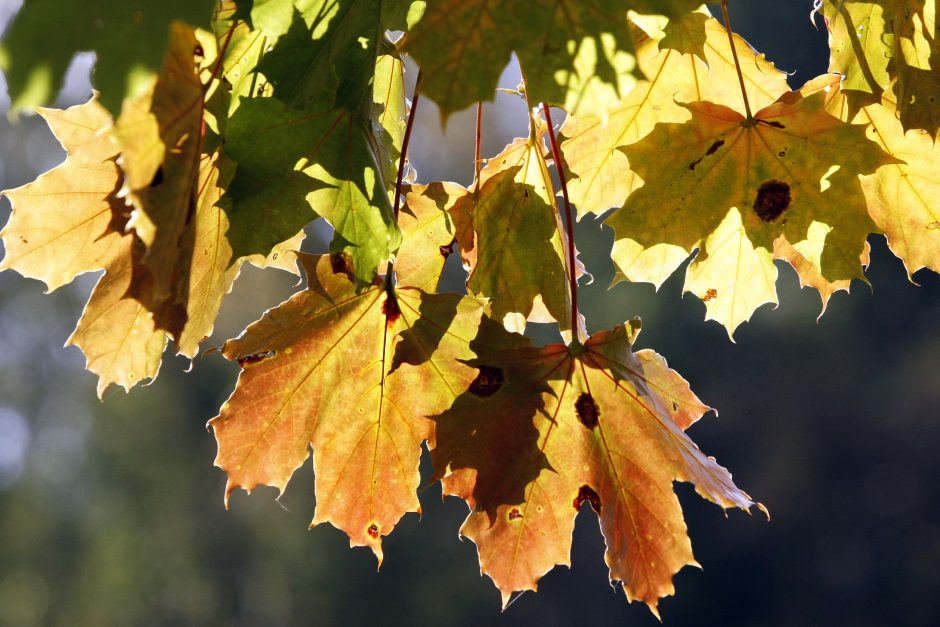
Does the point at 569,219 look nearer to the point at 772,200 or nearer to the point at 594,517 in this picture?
the point at 772,200

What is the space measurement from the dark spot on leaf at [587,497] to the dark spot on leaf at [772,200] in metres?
0.39

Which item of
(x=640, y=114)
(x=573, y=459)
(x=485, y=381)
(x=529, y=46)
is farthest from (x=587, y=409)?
(x=529, y=46)

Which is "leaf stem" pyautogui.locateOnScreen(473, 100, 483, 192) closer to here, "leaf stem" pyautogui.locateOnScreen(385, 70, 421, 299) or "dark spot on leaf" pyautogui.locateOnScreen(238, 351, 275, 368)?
"leaf stem" pyautogui.locateOnScreen(385, 70, 421, 299)

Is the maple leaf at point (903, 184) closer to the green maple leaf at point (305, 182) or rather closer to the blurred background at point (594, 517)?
the green maple leaf at point (305, 182)

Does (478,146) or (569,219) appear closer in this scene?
(569,219)

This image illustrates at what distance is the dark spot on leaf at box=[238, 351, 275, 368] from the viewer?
96 centimetres

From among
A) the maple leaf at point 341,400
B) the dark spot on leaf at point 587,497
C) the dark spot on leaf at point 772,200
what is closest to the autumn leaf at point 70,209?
the maple leaf at point 341,400

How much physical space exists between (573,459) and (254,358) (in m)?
0.39

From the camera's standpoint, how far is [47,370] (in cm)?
1388

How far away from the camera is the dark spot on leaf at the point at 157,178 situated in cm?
59

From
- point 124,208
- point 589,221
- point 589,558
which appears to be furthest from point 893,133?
point 589,221

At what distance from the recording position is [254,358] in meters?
0.97

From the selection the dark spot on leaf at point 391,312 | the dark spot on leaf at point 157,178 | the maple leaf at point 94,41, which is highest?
the maple leaf at point 94,41

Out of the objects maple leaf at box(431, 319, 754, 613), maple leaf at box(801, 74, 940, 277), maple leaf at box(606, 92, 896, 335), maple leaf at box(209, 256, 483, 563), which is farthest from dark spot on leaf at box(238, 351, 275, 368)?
maple leaf at box(801, 74, 940, 277)
